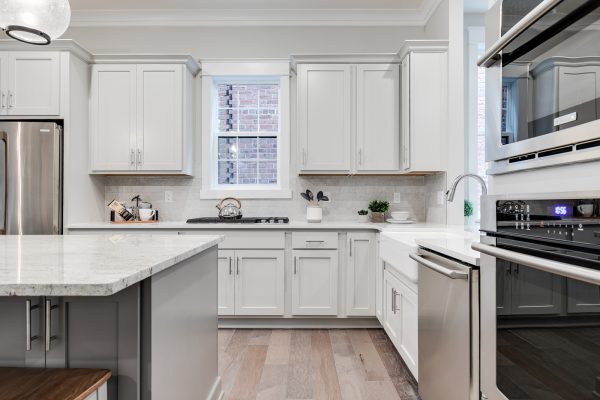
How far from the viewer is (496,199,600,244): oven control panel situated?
86cm

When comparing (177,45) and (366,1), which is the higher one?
(366,1)

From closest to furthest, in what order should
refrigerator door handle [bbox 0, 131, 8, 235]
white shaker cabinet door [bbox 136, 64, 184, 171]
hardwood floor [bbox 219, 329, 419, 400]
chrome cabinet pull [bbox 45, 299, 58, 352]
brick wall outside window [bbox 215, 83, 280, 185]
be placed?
chrome cabinet pull [bbox 45, 299, 58, 352], hardwood floor [bbox 219, 329, 419, 400], refrigerator door handle [bbox 0, 131, 8, 235], white shaker cabinet door [bbox 136, 64, 184, 171], brick wall outside window [bbox 215, 83, 280, 185]

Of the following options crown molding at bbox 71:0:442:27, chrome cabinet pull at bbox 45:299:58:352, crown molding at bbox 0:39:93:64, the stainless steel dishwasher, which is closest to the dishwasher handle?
the stainless steel dishwasher

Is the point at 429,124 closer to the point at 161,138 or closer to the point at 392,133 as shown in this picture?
the point at 392,133

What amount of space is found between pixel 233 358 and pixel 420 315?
1466 mm

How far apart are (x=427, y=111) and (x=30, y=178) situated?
3.47 meters

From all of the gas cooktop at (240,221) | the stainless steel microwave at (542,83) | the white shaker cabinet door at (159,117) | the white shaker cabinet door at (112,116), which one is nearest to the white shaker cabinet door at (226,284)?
the gas cooktop at (240,221)

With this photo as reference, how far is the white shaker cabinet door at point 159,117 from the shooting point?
359cm

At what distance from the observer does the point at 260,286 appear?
3355mm

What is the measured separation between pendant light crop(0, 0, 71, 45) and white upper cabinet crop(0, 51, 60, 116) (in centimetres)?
164

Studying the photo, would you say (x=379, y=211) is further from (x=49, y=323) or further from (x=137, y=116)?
(x=49, y=323)

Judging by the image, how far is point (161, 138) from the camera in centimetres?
361

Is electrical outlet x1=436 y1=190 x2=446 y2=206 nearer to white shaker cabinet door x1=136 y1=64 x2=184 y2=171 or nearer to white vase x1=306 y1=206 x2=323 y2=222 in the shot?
white vase x1=306 y1=206 x2=323 y2=222

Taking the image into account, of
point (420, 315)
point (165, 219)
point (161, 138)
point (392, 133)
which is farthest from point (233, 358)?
point (392, 133)
